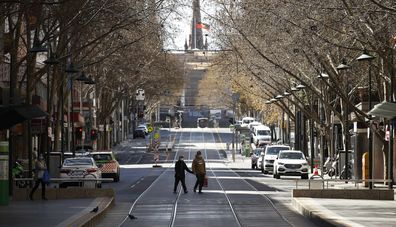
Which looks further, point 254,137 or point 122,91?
point 254,137

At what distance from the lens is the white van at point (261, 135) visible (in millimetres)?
125844

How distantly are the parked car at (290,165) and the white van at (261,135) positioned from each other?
58.3 meters

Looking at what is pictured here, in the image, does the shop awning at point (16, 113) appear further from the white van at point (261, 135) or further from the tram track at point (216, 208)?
the white van at point (261, 135)

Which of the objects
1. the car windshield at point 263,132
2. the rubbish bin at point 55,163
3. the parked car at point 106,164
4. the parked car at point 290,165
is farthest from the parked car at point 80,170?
the car windshield at point 263,132

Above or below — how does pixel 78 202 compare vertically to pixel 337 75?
below

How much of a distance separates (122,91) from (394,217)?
2990 inches

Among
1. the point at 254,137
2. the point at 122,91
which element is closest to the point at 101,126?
the point at 122,91

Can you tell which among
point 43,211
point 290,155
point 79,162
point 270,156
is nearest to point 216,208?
point 43,211

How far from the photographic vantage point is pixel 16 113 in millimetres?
29375

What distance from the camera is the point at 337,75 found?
58531 mm

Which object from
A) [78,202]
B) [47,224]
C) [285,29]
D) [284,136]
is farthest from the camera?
[284,136]

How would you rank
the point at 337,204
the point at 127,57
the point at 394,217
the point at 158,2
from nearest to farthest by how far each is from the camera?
the point at 394,217, the point at 337,204, the point at 158,2, the point at 127,57

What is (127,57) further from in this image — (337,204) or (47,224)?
(47,224)

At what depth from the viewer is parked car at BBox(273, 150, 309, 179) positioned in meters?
64.8
